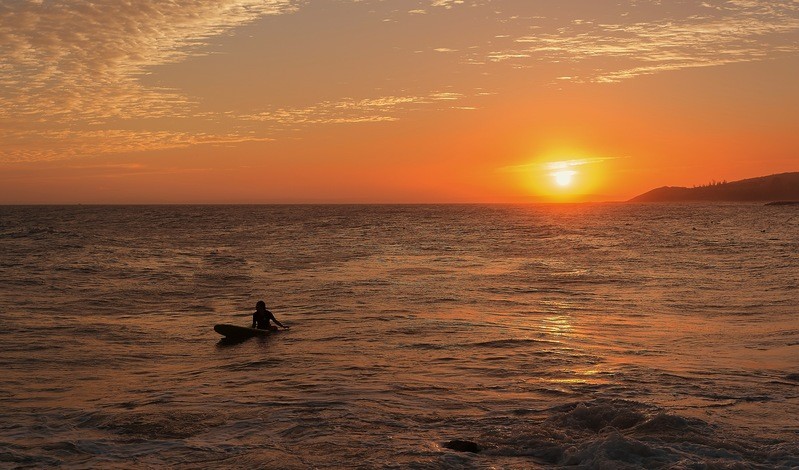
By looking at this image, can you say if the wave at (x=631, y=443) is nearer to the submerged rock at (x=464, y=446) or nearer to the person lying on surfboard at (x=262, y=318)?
the submerged rock at (x=464, y=446)

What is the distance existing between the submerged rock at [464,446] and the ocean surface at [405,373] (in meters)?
0.10

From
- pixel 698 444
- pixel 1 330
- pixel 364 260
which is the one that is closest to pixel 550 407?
pixel 698 444

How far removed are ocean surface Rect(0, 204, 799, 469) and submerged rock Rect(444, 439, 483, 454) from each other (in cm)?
10

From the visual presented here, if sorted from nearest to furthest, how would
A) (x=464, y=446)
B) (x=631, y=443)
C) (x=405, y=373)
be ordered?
(x=631, y=443) < (x=464, y=446) < (x=405, y=373)

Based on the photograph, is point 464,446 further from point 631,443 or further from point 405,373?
point 405,373

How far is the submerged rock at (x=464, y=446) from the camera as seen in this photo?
10.6m

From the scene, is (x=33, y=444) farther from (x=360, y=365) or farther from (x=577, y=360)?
(x=577, y=360)

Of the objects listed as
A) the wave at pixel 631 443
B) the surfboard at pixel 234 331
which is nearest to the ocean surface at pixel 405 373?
the wave at pixel 631 443

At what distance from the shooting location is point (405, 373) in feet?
52.5

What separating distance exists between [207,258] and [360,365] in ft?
116

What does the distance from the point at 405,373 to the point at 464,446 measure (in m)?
5.36

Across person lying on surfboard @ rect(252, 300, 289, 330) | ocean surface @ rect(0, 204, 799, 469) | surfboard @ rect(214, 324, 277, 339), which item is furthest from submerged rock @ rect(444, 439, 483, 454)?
person lying on surfboard @ rect(252, 300, 289, 330)

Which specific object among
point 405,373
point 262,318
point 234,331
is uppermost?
point 262,318

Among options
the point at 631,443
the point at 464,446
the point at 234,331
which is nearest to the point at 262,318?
the point at 234,331
